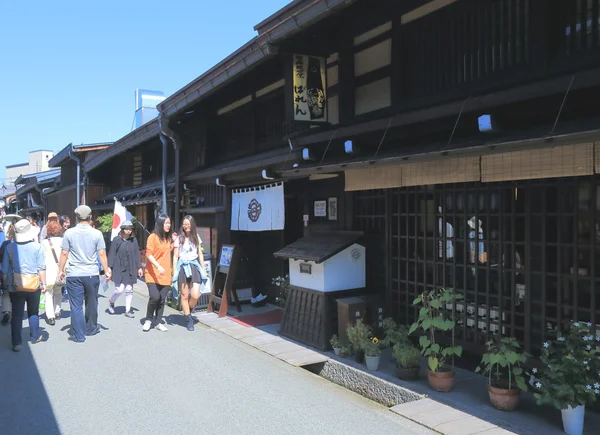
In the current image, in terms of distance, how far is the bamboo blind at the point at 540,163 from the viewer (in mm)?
4309

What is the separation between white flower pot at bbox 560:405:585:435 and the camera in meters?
4.22

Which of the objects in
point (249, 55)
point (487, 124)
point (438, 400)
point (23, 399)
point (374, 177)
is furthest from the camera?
point (249, 55)

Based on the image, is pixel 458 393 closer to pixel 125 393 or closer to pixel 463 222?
pixel 463 222

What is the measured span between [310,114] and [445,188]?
2.61m

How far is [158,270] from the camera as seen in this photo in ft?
27.5

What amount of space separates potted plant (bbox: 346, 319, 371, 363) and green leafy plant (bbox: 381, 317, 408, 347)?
0.85 feet

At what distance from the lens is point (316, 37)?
25.0 feet

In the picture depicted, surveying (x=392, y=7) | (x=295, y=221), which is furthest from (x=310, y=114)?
(x=295, y=221)

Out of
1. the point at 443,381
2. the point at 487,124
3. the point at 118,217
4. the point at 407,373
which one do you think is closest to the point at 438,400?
the point at 443,381

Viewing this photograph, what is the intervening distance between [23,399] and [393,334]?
4.45m

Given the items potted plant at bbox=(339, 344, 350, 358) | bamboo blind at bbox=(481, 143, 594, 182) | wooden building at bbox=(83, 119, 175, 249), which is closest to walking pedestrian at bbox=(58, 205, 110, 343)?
potted plant at bbox=(339, 344, 350, 358)

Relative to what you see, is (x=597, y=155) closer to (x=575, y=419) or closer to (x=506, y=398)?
(x=575, y=419)

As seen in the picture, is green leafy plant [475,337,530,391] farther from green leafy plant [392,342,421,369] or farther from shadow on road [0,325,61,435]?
shadow on road [0,325,61,435]

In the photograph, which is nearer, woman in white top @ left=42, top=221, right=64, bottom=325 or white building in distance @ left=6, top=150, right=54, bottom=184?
woman in white top @ left=42, top=221, right=64, bottom=325
